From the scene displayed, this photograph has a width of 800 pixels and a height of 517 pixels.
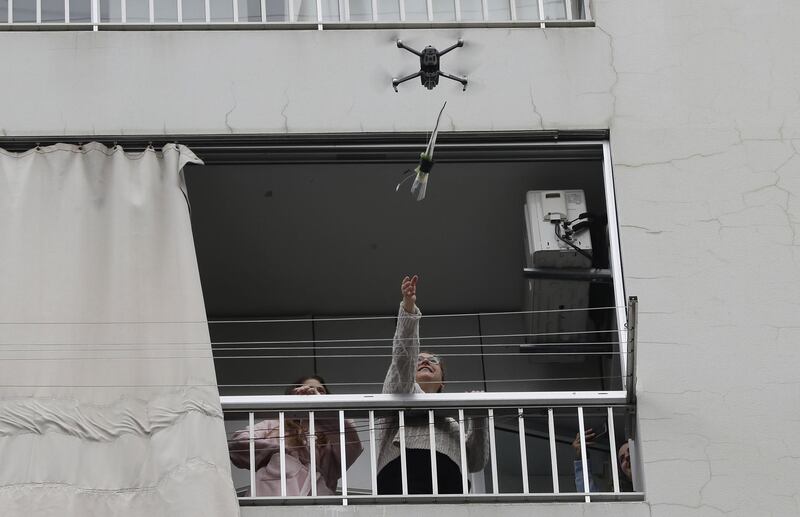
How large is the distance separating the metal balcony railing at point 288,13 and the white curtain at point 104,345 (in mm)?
830

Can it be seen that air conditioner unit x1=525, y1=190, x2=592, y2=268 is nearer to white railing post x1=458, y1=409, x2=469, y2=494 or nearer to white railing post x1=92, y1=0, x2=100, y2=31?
white railing post x1=458, y1=409, x2=469, y2=494

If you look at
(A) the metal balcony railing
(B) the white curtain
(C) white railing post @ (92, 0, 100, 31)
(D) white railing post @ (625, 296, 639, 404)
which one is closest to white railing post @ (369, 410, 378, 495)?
(B) the white curtain

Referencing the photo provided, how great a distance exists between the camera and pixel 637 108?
8.41m

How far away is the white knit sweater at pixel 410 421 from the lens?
7641 mm

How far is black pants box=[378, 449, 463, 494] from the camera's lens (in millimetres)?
7695

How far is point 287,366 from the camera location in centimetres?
1072

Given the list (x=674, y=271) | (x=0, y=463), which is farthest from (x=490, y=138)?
(x=0, y=463)

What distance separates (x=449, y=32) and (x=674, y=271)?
5.67 ft

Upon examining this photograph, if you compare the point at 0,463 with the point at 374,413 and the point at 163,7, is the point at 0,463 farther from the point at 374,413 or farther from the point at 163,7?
the point at 163,7

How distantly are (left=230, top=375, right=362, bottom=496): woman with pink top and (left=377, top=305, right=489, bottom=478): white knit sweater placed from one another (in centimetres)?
18

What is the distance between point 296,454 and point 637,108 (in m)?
2.42

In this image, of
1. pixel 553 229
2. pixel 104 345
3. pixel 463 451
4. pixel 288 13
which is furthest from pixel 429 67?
pixel 104 345

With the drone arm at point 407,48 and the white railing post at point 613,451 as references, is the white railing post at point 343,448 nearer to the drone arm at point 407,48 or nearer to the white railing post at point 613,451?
the white railing post at point 613,451

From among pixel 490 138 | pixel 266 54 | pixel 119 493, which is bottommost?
pixel 119 493
